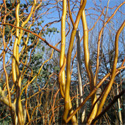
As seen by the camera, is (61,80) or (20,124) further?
(20,124)

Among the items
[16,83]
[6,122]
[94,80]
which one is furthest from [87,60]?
[6,122]

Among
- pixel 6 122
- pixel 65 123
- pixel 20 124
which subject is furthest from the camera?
pixel 6 122

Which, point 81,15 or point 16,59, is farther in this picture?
point 16,59

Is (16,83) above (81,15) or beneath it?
beneath

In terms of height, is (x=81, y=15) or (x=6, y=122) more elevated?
(x=81, y=15)

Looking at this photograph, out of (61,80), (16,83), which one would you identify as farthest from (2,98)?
(61,80)

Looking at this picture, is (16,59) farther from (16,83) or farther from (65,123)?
(65,123)

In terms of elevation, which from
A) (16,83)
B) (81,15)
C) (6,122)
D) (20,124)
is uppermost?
(81,15)

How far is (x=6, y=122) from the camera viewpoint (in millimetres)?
2762

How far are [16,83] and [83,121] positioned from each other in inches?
10.6

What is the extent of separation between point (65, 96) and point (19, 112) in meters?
0.26

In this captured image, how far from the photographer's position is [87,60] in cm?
25

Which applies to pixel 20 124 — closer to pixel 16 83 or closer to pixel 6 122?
pixel 16 83

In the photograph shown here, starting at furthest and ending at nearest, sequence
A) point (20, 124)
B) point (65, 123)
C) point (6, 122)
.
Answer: point (6, 122) → point (20, 124) → point (65, 123)
